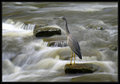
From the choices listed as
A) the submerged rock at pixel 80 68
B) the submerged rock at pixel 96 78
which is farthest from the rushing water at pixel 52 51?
the submerged rock at pixel 80 68

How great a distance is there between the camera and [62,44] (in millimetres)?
6914

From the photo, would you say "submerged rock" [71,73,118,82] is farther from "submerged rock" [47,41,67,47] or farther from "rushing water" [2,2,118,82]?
"submerged rock" [47,41,67,47]

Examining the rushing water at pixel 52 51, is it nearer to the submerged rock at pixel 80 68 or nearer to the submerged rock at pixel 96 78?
the submerged rock at pixel 96 78

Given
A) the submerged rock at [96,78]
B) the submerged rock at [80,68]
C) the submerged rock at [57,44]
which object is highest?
the submerged rock at [57,44]

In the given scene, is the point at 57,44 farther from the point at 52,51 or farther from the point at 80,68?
the point at 80,68

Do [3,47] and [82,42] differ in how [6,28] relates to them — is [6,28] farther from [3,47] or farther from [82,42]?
[82,42]

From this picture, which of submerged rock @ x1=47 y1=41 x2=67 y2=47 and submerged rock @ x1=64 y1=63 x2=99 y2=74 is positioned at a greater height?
submerged rock @ x1=47 y1=41 x2=67 y2=47

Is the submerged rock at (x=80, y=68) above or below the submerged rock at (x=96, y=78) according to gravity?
above

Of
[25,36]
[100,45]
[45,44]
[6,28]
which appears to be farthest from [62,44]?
[6,28]

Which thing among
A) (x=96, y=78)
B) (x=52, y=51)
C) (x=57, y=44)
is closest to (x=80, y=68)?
(x=96, y=78)

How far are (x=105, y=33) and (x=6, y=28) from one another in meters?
3.82

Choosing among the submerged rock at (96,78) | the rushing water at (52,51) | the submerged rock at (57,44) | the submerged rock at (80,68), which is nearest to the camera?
the submerged rock at (96,78)

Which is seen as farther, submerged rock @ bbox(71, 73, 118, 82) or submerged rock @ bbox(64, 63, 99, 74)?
submerged rock @ bbox(64, 63, 99, 74)

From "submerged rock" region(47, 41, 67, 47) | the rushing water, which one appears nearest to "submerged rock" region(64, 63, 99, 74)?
the rushing water
